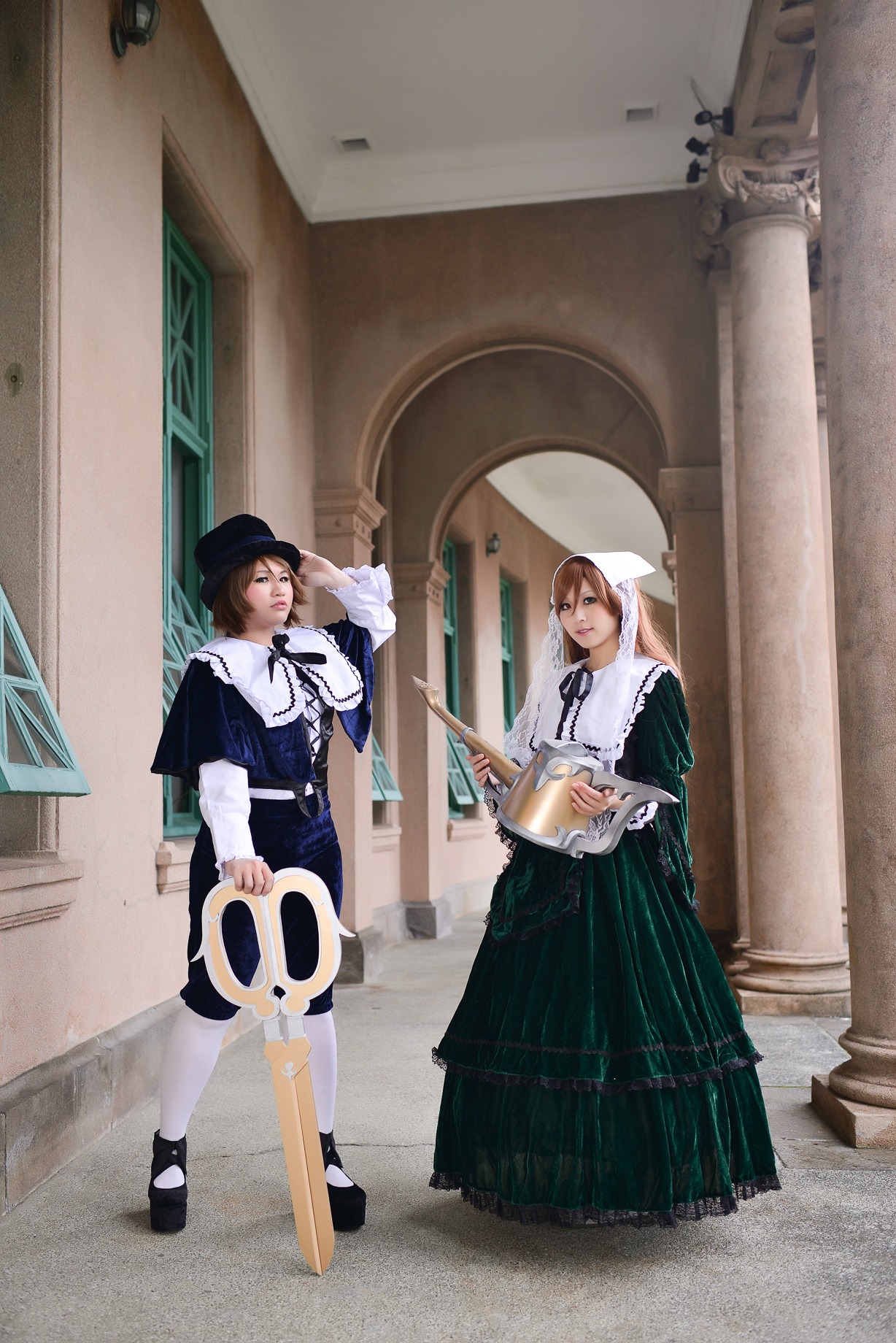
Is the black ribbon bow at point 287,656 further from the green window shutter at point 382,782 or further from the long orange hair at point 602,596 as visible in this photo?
the green window shutter at point 382,782

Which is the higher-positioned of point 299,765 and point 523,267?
point 523,267

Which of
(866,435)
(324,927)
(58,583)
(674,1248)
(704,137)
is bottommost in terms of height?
(674,1248)

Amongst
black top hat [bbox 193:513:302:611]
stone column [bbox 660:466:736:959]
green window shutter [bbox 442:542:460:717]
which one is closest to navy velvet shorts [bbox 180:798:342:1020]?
black top hat [bbox 193:513:302:611]

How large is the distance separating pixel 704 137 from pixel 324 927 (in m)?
5.75

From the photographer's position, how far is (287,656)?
2768 mm

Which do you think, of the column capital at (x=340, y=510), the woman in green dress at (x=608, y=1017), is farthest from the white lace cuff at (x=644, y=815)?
the column capital at (x=340, y=510)

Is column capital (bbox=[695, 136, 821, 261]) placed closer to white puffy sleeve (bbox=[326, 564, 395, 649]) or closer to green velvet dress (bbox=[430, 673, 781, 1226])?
white puffy sleeve (bbox=[326, 564, 395, 649])

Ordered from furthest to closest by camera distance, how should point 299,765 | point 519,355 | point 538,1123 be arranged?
1. point 519,355
2. point 299,765
3. point 538,1123

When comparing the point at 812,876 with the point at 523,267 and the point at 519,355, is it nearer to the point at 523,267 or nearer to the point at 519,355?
the point at 523,267

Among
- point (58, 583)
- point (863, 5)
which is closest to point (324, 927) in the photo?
point (58, 583)

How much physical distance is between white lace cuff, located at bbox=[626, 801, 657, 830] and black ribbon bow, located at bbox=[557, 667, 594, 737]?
0.88 ft

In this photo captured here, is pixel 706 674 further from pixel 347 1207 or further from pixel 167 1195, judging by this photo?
pixel 167 1195

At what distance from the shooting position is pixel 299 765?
2.72 metres

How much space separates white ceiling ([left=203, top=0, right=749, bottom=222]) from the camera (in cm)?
563
